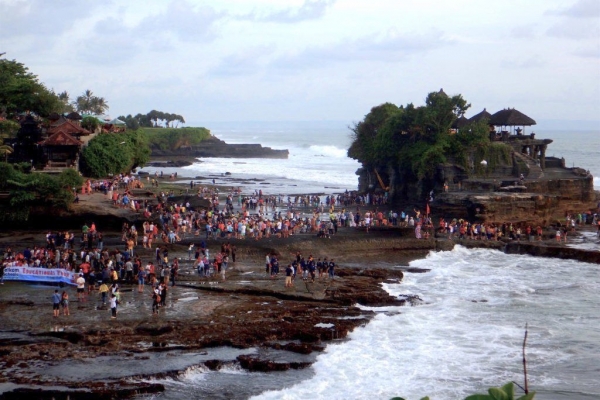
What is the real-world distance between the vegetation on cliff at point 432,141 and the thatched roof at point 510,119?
2514 mm

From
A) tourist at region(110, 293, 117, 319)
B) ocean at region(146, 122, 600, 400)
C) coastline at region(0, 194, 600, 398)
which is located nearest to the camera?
ocean at region(146, 122, 600, 400)

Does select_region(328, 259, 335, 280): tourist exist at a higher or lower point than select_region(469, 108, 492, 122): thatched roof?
lower

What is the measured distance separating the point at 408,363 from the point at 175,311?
7624 mm

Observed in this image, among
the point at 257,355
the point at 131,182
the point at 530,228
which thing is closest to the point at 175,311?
the point at 257,355

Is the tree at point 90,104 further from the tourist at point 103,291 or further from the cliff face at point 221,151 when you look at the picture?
the tourist at point 103,291

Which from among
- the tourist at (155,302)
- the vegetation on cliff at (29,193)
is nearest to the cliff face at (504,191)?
the vegetation on cliff at (29,193)

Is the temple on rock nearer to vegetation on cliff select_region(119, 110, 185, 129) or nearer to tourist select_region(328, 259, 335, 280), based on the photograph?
tourist select_region(328, 259, 335, 280)

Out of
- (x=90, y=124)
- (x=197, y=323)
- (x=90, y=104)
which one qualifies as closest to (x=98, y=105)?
(x=90, y=104)

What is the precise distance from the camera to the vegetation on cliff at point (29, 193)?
35200 mm

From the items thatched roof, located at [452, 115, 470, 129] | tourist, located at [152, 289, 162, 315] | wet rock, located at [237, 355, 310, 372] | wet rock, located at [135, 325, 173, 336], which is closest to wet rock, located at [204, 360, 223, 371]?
wet rock, located at [237, 355, 310, 372]

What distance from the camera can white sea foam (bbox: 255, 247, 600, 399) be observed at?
58.1 ft

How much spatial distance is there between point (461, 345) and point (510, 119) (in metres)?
29.8

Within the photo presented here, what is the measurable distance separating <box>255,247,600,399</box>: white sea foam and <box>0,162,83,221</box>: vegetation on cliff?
1778cm

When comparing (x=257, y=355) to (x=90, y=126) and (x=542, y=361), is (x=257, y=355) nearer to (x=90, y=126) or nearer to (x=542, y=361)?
(x=542, y=361)
